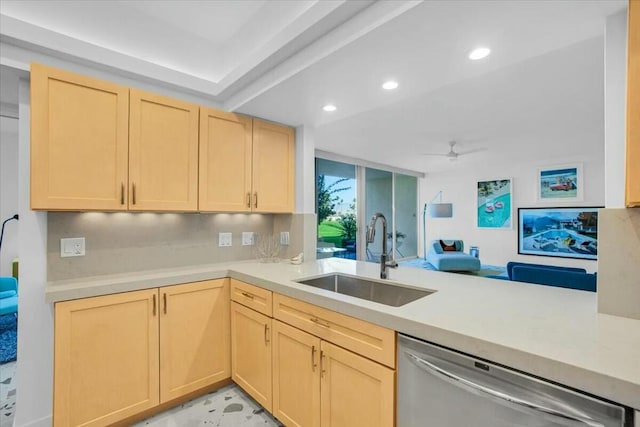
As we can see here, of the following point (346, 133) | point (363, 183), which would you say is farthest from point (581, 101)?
point (363, 183)

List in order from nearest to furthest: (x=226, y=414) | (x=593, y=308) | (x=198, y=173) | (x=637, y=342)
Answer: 1. (x=637, y=342)
2. (x=593, y=308)
3. (x=226, y=414)
4. (x=198, y=173)

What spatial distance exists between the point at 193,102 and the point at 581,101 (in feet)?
12.4

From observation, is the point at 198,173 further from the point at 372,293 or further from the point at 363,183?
the point at 363,183

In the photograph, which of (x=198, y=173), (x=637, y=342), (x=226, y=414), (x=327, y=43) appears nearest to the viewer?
(x=637, y=342)

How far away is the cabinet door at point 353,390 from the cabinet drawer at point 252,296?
54 centimetres

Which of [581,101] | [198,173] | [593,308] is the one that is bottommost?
[593,308]

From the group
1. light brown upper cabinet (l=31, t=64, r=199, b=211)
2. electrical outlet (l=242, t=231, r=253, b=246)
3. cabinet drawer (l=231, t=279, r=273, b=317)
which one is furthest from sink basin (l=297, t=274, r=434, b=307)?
light brown upper cabinet (l=31, t=64, r=199, b=211)

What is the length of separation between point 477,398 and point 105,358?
2015 millimetres

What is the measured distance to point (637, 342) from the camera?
3.19ft

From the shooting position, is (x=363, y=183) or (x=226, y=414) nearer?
(x=226, y=414)

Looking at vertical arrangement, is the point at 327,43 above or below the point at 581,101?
below

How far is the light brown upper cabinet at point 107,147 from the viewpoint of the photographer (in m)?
1.71

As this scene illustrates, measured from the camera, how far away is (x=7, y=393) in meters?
2.21

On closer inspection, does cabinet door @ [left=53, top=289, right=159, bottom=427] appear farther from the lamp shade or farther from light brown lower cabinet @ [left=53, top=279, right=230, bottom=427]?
the lamp shade
